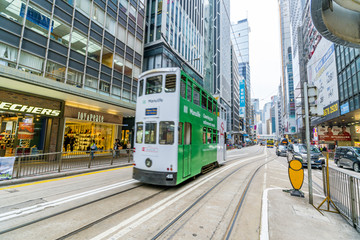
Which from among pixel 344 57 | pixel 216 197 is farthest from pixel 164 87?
pixel 344 57

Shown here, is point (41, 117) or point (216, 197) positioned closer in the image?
point (216, 197)

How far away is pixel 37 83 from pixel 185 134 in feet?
31.0

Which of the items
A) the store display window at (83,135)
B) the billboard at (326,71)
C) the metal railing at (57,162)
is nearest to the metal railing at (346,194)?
the metal railing at (57,162)

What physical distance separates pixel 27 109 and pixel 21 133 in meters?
1.73

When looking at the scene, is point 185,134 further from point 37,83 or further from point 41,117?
point 41,117

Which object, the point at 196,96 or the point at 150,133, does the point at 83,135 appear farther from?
the point at 196,96

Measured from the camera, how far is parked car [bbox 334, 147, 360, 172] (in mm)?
12109

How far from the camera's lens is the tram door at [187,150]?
6742 millimetres

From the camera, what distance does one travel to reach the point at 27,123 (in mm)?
11812

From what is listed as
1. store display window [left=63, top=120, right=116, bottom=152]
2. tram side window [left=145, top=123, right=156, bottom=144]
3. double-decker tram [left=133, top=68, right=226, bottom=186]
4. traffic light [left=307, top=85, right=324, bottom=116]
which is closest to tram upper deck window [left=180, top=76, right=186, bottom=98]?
double-decker tram [left=133, top=68, right=226, bottom=186]

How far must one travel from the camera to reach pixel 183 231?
3471mm

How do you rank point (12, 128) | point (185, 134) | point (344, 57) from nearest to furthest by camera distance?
point (185, 134)
point (12, 128)
point (344, 57)

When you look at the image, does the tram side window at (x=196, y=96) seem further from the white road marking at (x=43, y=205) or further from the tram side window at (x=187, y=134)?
the white road marking at (x=43, y=205)

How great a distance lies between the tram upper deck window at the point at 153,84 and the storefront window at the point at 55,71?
941 centimetres
